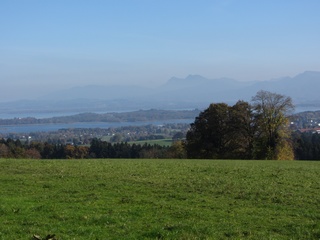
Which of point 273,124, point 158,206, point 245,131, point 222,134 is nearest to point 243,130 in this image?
point 245,131

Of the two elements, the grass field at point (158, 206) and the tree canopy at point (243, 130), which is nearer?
the grass field at point (158, 206)

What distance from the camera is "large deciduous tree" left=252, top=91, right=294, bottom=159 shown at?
53.8 meters

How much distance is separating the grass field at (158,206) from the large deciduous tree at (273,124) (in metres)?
34.6

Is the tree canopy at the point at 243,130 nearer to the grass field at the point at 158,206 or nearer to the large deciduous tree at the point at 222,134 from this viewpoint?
the large deciduous tree at the point at 222,134

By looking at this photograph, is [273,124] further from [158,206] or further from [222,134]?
[158,206]

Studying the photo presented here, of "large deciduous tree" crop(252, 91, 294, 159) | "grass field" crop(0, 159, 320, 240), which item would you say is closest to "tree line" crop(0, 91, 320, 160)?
"large deciduous tree" crop(252, 91, 294, 159)

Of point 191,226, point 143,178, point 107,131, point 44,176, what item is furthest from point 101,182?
point 107,131

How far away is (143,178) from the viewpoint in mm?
18656

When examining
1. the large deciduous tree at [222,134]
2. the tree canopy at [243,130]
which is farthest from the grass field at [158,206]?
the tree canopy at [243,130]

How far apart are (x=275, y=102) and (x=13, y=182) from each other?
44305 millimetres

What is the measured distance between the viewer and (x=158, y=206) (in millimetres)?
12250

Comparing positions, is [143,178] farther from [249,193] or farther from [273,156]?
[273,156]

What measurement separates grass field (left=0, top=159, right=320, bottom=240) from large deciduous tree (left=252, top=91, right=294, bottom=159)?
114 feet

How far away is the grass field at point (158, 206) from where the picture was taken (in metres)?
9.27
